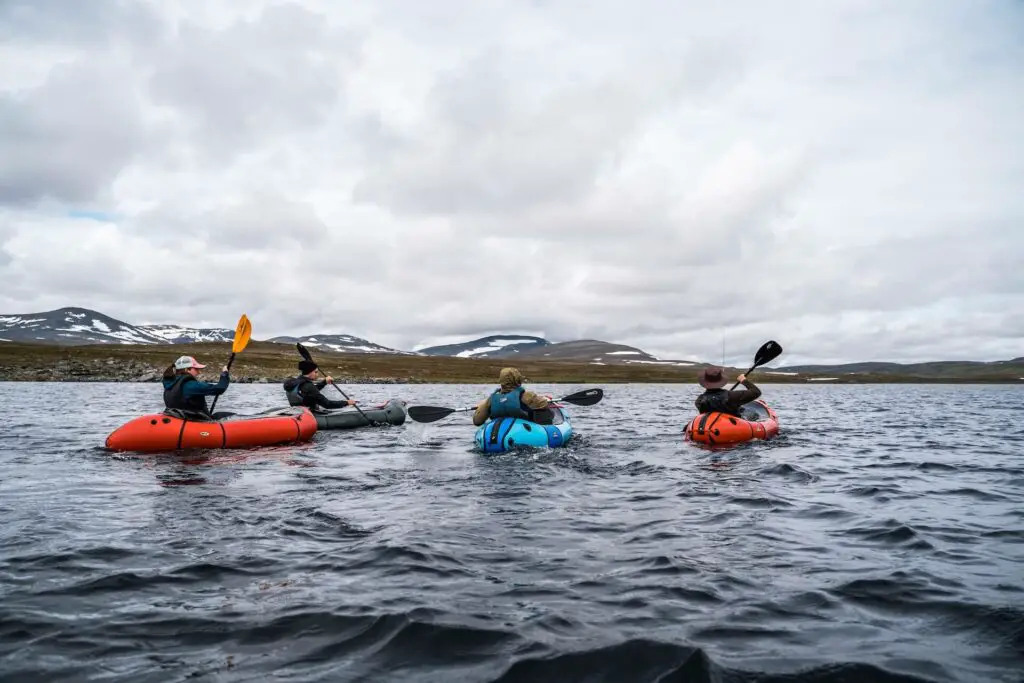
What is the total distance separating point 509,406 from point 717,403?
6.82 m

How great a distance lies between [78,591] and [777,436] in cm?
2096

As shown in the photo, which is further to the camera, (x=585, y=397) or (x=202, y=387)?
(x=585, y=397)

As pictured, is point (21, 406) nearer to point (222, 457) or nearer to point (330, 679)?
point (222, 457)

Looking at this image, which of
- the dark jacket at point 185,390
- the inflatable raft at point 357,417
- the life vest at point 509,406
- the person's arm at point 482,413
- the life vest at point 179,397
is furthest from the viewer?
the inflatable raft at point 357,417

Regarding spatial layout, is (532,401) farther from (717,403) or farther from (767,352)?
(767,352)

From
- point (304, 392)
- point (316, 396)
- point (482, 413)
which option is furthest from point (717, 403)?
point (304, 392)

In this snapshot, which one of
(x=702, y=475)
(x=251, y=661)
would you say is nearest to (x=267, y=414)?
(x=702, y=475)

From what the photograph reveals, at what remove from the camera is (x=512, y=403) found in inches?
695

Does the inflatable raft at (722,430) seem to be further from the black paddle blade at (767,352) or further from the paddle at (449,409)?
the paddle at (449,409)

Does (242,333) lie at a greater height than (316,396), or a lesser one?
greater

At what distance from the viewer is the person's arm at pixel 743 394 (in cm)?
1945

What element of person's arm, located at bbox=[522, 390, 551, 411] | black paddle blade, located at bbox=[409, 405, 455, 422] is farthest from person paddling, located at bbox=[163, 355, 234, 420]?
person's arm, located at bbox=[522, 390, 551, 411]

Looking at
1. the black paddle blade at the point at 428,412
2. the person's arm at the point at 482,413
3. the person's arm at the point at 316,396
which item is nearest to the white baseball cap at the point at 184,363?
the person's arm at the point at 316,396

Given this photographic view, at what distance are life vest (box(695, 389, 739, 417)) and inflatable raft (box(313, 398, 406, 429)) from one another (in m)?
12.4
